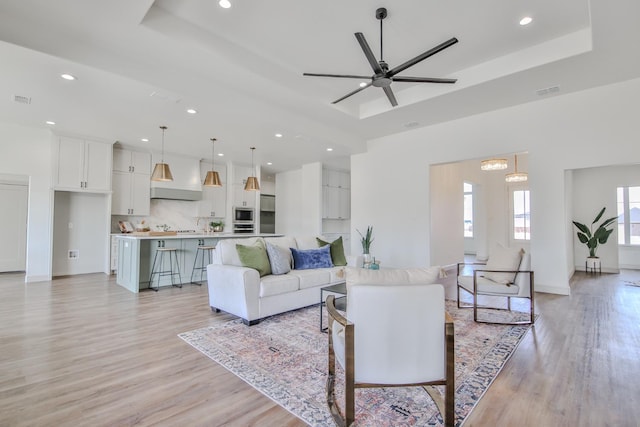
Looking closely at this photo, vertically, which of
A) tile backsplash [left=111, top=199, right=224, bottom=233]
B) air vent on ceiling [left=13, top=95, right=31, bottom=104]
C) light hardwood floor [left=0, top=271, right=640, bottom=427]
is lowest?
light hardwood floor [left=0, top=271, right=640, bottom=427]

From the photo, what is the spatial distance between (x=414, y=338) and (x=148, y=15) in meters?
3.42

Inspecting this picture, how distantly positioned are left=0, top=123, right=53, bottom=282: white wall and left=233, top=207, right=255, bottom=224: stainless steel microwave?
152 inches

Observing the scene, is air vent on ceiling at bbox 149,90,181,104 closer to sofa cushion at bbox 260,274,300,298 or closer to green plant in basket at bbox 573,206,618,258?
sofa cushion at bbox 260,274,300,298

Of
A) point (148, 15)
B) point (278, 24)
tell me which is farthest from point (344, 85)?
point (148, 15)

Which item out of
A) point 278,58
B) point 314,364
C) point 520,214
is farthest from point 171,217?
point 520,214

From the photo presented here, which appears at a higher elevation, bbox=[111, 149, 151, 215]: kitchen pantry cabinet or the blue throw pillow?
bbox=[111, 149, 151, 215]: kitchen pantry cabinet

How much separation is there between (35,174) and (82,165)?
28.7 inches

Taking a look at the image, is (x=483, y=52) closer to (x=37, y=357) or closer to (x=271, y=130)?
(x=271, y=130)

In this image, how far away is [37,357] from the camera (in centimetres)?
254

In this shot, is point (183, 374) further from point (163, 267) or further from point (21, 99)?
point (21, 99)

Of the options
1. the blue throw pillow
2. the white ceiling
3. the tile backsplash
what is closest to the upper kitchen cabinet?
the white ceiling

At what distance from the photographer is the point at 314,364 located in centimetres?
242

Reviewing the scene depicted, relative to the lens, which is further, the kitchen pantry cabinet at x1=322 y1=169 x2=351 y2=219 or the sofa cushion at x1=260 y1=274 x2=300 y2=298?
the kitchen pantry cabinet at x1=322 y1=169 x2=351 y2=219

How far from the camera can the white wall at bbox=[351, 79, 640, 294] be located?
167 inches
